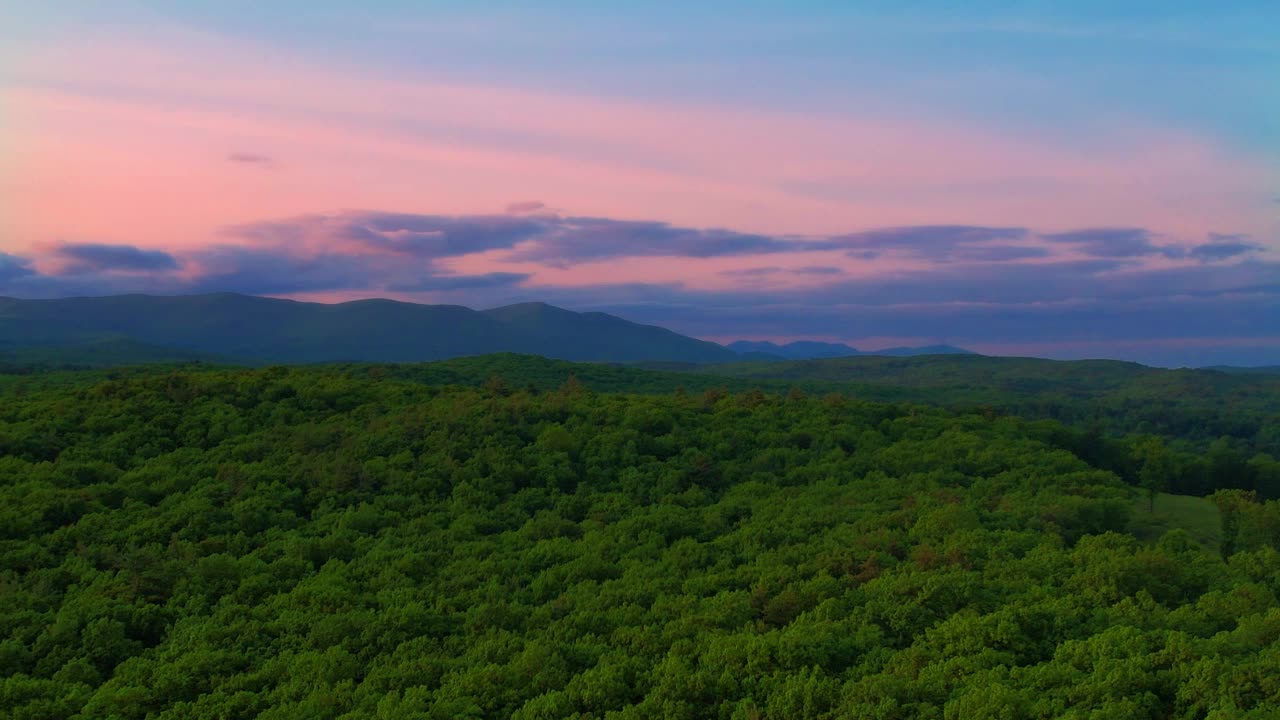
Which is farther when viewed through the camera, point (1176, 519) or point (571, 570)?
point (1176, 519)

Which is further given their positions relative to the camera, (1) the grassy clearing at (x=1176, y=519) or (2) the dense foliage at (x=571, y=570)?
(1) the grassy clearing at (x=1176, y=519)

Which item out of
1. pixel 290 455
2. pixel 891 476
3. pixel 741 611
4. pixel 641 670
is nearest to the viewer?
pixel 641 670

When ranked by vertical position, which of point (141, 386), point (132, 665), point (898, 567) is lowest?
point (132, 665)

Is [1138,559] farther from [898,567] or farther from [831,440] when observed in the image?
[831,440]

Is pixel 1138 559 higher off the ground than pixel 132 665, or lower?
higher

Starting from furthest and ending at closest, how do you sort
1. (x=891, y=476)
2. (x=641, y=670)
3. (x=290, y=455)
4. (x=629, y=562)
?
(x=891, y=476), (x=290, y=455), (x=629, y=562), (x=641, y=670)

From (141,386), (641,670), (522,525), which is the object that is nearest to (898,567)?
(641,670)

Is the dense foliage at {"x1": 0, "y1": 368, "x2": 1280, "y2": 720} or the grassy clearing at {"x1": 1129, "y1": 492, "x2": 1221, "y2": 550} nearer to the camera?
the dense foliage at {"x1": 0, "y1": 368, "x2": 1280, "y2": 720}

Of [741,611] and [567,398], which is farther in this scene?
[567,398]
